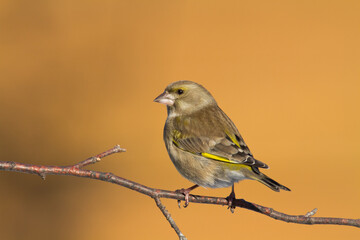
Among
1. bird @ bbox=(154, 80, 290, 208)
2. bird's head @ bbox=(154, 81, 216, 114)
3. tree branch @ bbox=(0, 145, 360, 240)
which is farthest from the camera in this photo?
bird's head @ bbox=(154, 81, 216, 114)

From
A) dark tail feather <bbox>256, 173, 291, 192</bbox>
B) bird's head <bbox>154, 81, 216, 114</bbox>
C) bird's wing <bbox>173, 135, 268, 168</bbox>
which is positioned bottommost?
dark tail feather <bbox>256, 173, 291, 192</bbox>

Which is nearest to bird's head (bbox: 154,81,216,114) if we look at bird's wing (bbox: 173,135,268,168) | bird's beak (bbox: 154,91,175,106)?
bird's beak (bbox: 154,91,175,106)

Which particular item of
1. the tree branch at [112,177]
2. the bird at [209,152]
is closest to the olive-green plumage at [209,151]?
the bird at [209,152]

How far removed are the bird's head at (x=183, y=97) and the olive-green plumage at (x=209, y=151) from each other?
6 centimetres

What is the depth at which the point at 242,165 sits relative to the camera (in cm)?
195

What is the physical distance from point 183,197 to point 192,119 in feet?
1.70

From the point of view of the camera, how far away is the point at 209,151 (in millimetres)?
2020

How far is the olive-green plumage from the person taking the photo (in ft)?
6.37

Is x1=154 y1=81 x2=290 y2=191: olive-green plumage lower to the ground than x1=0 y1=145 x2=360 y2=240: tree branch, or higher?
higher

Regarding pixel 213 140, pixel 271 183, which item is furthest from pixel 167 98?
pixel 271 183

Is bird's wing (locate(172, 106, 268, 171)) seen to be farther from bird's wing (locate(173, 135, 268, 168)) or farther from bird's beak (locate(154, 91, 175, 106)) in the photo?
bird's beak (locate(154, 91, 175, 106))

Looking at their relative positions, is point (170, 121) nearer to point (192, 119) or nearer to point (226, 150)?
point (192, 119)

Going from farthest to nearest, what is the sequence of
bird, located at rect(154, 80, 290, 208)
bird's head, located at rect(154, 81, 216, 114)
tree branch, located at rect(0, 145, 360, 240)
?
bird's head, located at rect(154, 81, 216, 114), bird, located at rect(154, 80, 290, 208), tree branch, located at rect(0, 145, 360, 240)

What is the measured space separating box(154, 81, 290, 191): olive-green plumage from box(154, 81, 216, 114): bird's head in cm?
6
